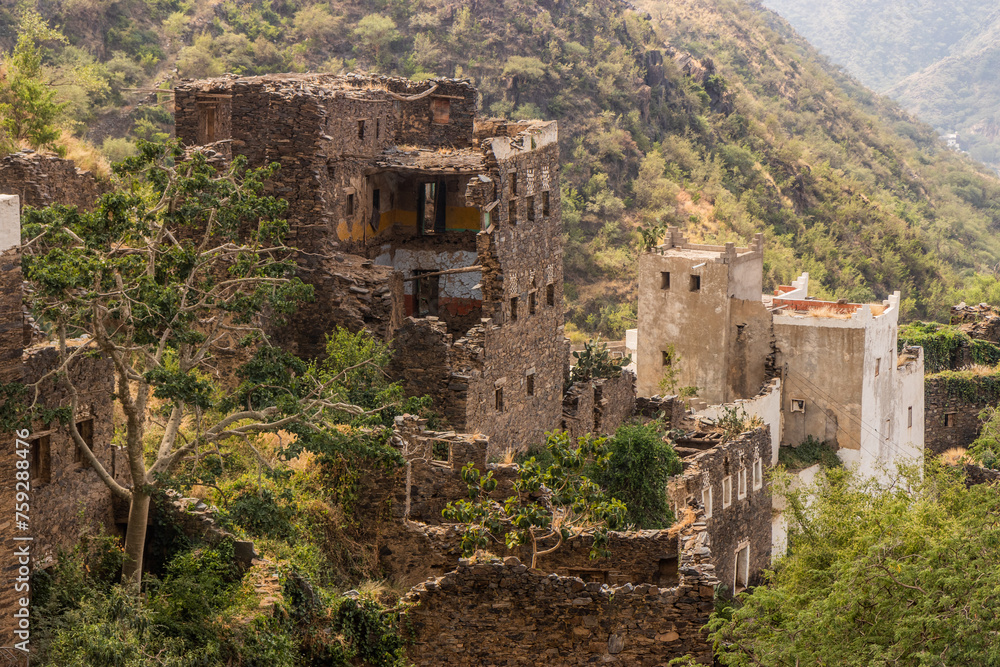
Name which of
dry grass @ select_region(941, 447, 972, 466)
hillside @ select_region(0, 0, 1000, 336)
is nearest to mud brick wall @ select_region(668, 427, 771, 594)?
dry grass @ select_region(941, 447, 972, 466)

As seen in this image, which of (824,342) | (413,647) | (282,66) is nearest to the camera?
(413,647)

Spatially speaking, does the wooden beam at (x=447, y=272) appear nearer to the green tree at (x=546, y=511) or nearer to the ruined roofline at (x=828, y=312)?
the green tree at (x=546, y=511)

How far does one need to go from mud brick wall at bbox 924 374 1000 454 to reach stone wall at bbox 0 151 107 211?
35290 millimetres

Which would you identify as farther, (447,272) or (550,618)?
(447,272)

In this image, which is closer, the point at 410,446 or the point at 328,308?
the point at 410,446

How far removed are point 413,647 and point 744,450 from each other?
14.4 m

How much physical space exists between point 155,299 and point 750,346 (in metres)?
28.9

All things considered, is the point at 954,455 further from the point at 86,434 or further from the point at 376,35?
the point at 376,35

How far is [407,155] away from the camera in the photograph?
3222 centimetres

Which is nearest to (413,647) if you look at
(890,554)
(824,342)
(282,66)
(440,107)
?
(890,554)

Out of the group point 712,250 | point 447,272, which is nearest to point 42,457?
point 447,272

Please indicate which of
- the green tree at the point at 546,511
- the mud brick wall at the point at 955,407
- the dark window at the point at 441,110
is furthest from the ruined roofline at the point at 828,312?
the green tree at the point at 546,511

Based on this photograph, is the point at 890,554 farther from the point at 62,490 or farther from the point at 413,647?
the point at 62,490

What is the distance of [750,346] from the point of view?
45.2m
